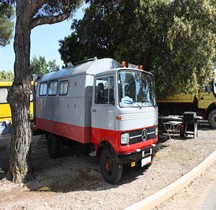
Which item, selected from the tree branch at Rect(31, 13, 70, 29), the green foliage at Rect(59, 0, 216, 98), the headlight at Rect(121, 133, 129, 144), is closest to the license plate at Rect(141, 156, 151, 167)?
the headlight at Rect(121, 133, 129, 144)

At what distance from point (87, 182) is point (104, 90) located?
2264 millimetres

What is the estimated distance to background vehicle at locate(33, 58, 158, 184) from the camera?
18.2 ft

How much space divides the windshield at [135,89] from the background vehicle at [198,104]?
6507mm

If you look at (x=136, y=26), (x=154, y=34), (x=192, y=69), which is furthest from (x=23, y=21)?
(x=192, y=69)

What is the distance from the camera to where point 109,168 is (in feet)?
19.2

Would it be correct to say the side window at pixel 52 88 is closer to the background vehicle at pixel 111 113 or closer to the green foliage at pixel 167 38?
the background vehicle at pixel 111 113

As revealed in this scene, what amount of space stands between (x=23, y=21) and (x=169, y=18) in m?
4.33

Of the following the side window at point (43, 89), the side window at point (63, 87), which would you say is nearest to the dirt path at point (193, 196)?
the side window at point (63, 87)

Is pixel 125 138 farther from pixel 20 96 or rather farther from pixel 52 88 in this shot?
pixel 52 88

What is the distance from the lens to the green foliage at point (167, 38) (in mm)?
7836

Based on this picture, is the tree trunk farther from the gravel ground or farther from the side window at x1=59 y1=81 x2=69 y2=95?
the side window at x1=59 y1=81 x2=69 y2=95

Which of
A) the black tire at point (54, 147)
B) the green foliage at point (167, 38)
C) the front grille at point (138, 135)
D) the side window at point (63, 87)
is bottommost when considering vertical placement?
the black tire at point (54, 147)

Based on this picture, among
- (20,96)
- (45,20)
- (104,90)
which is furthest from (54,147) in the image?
(45,20)

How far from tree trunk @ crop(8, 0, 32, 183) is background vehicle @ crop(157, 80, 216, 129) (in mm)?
8041
